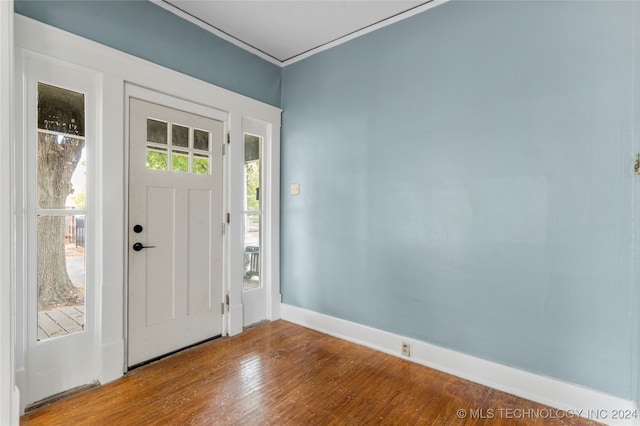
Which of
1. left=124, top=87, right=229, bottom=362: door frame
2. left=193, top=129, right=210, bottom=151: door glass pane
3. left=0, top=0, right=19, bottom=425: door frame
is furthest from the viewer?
left=193, top=129, right=210, bottom=151: door glass pane

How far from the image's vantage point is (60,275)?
211cm

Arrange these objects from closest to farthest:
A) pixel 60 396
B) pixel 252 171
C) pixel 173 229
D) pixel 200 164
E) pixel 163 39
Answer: pixel 60 396 < pixel 163 39 < pixel 173 229 < pixel 200 164 < pixel 252 171

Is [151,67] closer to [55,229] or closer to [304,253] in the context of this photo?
[55,229]

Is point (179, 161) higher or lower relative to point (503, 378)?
higher

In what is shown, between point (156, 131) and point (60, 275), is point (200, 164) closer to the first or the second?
point (156, 131)

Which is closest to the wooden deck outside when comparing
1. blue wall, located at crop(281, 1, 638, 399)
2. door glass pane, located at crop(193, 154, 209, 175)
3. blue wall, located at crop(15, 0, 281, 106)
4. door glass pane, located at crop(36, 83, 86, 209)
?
door glass pane, located at crop(36, 83, 86, 209)

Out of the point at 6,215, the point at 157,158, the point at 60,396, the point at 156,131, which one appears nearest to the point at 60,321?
the point at 60,396

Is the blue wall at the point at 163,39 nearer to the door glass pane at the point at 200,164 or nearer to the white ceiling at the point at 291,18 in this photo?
the white ceiling at the point at 291,18

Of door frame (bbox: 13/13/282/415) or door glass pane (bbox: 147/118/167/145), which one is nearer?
door frame (bbox: 13/13/282/415)

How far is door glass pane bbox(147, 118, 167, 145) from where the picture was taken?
2580 mm

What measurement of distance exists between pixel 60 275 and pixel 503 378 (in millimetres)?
3147

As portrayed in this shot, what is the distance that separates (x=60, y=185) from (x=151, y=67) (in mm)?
1135

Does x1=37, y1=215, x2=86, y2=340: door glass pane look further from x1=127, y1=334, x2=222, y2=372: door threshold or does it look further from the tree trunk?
x1=127, y1=334, x2=222, y2=372: door threshold

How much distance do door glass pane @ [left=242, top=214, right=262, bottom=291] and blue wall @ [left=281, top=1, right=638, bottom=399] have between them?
2.20 feet
